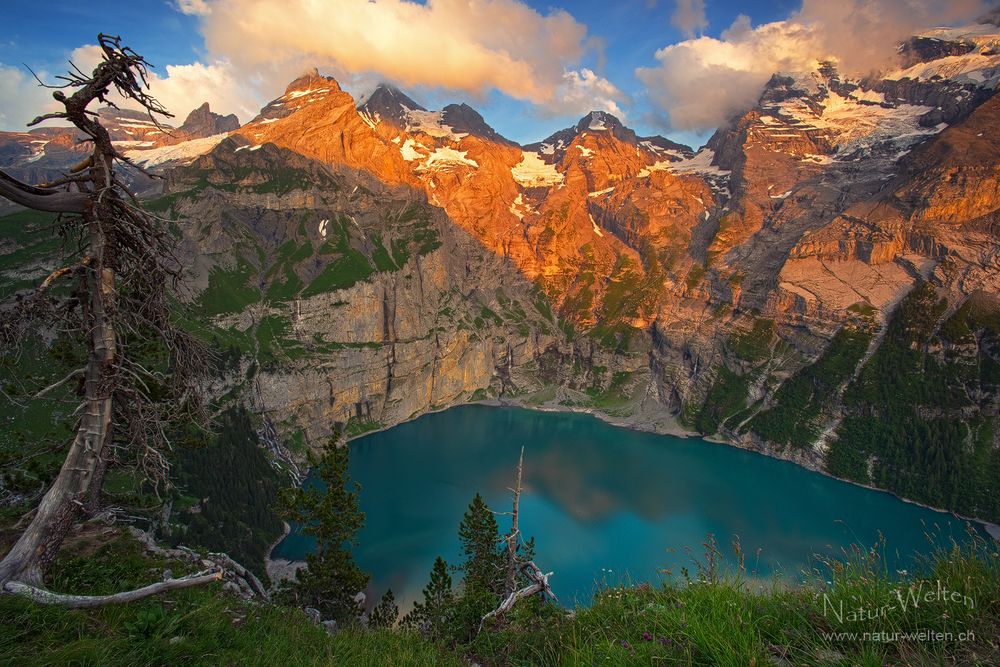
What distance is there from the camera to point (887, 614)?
389 cm

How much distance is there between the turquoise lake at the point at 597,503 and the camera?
65.7 metres

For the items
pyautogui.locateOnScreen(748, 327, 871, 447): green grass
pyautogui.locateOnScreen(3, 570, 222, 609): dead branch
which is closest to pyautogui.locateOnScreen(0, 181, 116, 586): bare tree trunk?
pyautogui.locateOnScreen(3, 570, 222, 609): dead branch

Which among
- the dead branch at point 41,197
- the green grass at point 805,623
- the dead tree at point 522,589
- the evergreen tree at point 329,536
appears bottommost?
the evergreen tree at point 329,536

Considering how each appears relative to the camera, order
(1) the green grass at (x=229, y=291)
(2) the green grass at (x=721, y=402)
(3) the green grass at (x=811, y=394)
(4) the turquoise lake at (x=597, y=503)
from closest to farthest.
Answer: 1. (4) the turquoise lake at (x=597, y=503)
2. (1) the green grass at (x=229, y=291)
3. (3) the green grass at (x=811, y=394)
4. (2) the green grass at (x=721, y=402)

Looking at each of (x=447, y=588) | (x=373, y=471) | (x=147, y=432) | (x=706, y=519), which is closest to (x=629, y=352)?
(x=706, y=519)

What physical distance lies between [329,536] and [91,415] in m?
18.0

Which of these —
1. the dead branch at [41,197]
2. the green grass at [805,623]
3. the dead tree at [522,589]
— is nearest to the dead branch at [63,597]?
the dead branch at [41,197]

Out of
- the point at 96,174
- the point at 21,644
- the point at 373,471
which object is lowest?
the point at 373,471

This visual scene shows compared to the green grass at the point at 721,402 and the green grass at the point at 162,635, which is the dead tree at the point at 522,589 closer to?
the green grass at the point at 162,635

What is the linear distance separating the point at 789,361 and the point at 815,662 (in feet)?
591

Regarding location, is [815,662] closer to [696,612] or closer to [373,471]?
[696,612]

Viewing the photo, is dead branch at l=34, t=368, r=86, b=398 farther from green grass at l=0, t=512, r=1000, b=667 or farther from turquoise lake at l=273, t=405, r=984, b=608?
turquoise lake at l=273, t=405, r=984, b=608

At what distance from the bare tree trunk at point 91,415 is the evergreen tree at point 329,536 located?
16.0m

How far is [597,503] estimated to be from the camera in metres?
88.9
